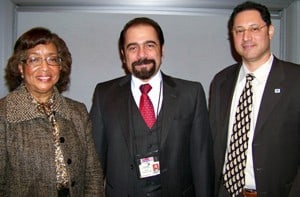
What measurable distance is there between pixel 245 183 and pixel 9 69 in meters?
1.52

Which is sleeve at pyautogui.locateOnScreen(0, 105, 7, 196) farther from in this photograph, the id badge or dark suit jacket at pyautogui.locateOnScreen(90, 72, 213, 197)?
the id badge

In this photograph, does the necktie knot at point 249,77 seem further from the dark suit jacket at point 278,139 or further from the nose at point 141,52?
the nose at point 141,52

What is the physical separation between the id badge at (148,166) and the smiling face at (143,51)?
49 centimetres

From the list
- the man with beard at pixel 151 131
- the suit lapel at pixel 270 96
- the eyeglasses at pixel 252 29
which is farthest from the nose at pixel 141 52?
the suit lapel at pixel 270 96

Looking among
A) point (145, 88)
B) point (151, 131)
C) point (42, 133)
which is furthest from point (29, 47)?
point (151, 131)

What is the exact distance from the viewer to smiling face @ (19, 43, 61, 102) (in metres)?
1.67

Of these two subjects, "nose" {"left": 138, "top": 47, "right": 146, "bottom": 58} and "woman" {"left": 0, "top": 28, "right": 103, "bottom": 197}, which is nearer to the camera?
"woman" {"left": 0, "top": 28, "right": 103, "bottom": 197}

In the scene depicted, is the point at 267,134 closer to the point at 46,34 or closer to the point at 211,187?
the point at 211,187

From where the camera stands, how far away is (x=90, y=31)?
250cm

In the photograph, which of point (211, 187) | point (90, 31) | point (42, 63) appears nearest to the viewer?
point (42, 63)

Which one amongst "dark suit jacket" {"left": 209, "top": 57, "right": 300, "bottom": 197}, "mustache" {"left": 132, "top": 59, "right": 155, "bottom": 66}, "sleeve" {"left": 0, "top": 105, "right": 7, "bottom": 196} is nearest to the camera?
"sleeve" {"left": 0, "top": 105, "right": 7, "bottom": 196}

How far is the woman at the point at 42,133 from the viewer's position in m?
1.61

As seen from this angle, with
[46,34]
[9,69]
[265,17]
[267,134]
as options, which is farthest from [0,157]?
[265,17]

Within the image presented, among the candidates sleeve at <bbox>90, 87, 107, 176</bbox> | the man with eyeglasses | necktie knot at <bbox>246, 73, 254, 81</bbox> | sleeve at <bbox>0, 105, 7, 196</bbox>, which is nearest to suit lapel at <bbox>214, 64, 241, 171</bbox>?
the man with eyeglasses
